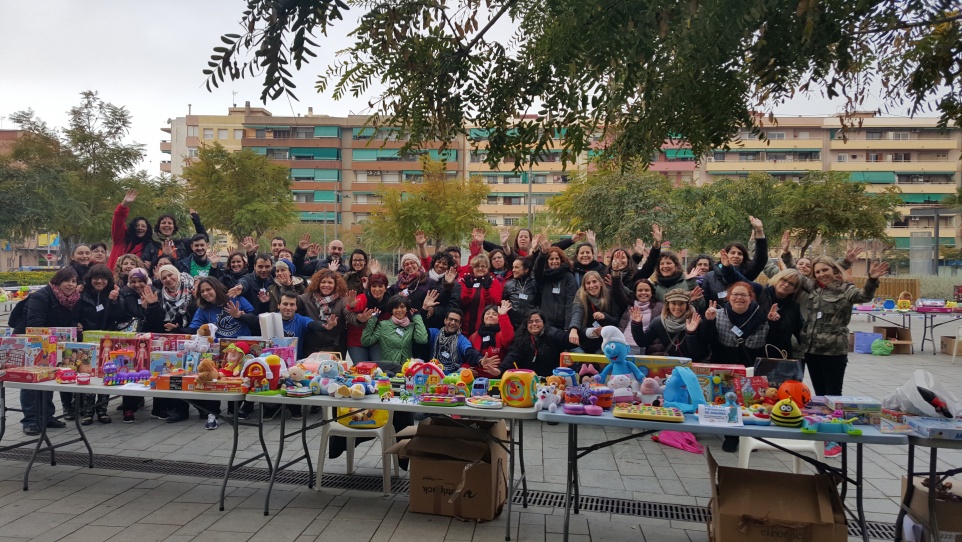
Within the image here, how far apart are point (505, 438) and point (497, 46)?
2.66m

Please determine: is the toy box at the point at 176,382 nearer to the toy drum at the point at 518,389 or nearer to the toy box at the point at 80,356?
the toy box at the point at 80,356

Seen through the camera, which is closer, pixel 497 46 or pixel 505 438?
pixel 497 46

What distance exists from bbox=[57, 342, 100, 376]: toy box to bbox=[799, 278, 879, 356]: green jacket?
5915 millimetres

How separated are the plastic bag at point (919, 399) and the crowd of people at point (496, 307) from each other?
1785mm

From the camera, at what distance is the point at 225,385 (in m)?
4.64

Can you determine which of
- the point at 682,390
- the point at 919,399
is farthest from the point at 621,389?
the point at 919,399

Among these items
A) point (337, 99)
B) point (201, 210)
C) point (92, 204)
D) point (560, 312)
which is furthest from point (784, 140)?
point (337, 99)

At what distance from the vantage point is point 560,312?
7.24m

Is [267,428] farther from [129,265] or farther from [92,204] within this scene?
[92,204]

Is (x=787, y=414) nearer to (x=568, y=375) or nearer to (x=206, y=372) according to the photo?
(x=568, y=375)

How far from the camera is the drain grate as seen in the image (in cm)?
457

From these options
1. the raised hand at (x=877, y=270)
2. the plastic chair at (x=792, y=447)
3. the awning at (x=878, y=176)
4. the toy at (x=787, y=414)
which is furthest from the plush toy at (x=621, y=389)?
the awning at (x=878, y=176)

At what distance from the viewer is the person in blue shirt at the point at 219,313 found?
21.5ft

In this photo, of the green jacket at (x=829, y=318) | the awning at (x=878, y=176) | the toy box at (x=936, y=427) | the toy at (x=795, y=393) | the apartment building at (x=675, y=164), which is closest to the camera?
the toy box at (x=936, y=427)
